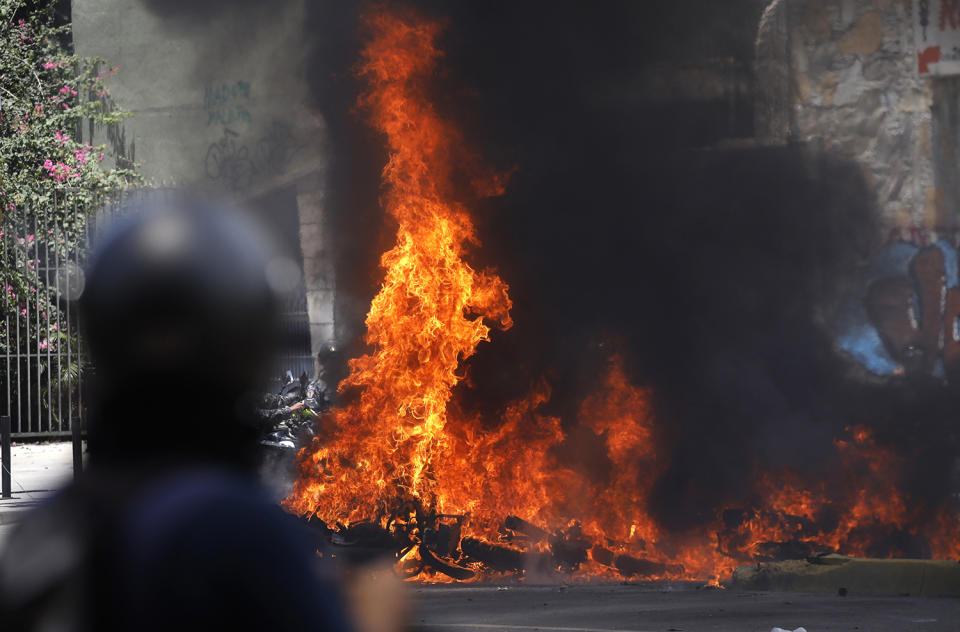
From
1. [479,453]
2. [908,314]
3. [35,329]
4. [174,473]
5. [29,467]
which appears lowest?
[29,467]

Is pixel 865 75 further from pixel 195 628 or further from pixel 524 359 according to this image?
pixel 195 628

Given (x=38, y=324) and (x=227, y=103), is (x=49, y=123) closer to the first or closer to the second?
(x=227, y=103)

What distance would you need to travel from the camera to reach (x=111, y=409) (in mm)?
1172

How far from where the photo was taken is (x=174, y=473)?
3.63 ft

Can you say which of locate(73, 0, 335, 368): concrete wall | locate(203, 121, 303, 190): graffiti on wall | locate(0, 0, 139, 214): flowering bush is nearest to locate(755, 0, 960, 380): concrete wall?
locate(73, 0, 335, 368): concrete wall

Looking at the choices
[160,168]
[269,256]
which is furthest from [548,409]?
[160,168]

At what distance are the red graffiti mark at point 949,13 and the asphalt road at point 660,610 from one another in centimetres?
828

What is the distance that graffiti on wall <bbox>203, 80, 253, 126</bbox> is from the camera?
17.3m

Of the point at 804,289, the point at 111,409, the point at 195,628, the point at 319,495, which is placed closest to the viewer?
the point at 195,628

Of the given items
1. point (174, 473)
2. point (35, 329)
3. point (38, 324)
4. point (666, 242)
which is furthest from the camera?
point (35, 329)

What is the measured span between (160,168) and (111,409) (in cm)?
1731

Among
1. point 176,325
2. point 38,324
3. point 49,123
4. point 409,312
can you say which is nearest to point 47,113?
point 49,123

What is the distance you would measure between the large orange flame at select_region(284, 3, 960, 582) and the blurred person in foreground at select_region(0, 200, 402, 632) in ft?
24.2

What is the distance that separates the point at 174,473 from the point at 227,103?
17.0 m
